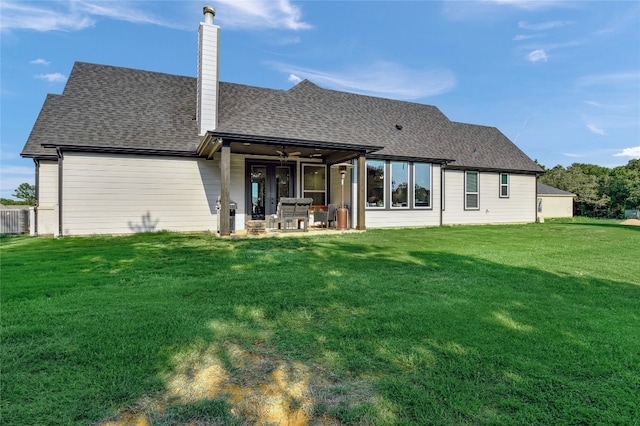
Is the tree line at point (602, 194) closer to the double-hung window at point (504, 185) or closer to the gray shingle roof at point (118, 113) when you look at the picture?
Answer: the double-hung window at point (504, 185)

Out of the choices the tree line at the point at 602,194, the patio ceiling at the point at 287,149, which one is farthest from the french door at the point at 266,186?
the tree line at the point at 602,194

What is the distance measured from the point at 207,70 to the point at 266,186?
175 inches

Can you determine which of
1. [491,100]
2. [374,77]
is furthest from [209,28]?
[491,100]

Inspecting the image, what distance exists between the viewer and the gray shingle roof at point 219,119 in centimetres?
989

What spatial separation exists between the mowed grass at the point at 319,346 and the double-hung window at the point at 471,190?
10.5m

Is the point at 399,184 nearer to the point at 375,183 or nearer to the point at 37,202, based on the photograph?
the point at 375,183

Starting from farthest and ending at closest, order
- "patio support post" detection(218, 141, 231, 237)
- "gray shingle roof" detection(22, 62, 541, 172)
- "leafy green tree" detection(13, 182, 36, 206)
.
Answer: "leafy green tree" detection(13, 182, 36, 206), "gray shingle roof" detection(22, 62, 541, 172), "patio support post" detection(218, 141, 231, 237)

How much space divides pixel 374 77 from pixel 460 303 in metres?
18.7

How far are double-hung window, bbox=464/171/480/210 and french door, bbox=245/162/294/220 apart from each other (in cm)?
819

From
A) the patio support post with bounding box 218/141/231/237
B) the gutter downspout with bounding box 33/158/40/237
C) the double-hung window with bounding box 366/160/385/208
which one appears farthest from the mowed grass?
the double-hung window with bounding box 366/160/385/208

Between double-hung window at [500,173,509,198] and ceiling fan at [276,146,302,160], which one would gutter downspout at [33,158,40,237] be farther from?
double-hung window at [500,173,509,198]

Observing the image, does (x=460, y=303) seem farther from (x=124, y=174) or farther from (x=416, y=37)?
(x=416, y=37)

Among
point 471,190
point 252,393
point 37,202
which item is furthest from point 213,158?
point 471,190

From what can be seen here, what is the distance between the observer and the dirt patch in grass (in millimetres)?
1671
